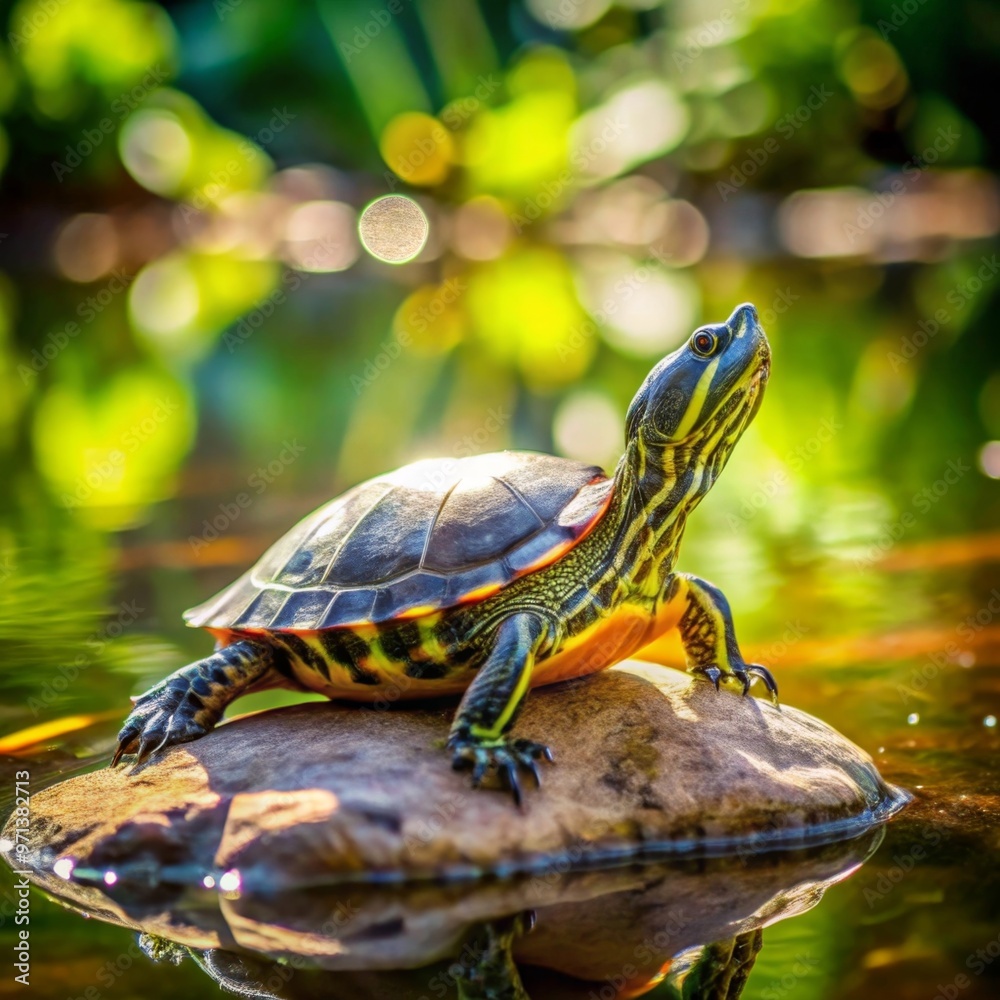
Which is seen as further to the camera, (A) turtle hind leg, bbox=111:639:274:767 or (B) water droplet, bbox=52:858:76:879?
(A) turtle hind leg, bbox=111:639:274:767

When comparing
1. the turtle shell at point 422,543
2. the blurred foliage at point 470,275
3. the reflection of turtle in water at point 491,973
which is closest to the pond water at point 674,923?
the reflection of turtle in water at point 491,973

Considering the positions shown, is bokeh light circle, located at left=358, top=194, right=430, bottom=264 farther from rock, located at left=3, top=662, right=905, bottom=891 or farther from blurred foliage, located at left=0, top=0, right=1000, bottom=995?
rock, located at left=3, top=662, right=905, bottom=891

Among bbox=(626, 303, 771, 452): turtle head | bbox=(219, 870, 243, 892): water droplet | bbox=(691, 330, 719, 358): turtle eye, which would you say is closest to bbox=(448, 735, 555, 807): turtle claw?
bbox=(219, 870, 243, 892): water droplet

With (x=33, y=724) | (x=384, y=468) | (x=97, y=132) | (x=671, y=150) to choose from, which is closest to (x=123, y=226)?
(x=97, y=132)

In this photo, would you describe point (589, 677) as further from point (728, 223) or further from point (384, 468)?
point (728, 223)

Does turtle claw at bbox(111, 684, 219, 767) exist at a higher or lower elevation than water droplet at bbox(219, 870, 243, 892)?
higher

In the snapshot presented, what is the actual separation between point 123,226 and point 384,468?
1236cm

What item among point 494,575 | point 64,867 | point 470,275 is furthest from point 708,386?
point 470,275

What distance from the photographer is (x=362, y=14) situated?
18719mm

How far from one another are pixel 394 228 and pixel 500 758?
15988 millimetres

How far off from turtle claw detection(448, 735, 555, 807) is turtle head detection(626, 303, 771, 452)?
80 centimetres

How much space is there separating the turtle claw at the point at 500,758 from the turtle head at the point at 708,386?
31.5 inches

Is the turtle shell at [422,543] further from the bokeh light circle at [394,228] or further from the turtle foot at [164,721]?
the bokeh light circle at [394,228]

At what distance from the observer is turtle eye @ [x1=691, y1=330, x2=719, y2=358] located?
10.5 feet
